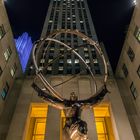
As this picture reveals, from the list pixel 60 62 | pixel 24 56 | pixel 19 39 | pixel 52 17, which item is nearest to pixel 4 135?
pixel 60 62

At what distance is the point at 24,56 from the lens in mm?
100188

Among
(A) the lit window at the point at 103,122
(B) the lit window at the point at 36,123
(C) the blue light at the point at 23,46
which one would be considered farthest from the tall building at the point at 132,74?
(C) the blue light at the point at 23,46

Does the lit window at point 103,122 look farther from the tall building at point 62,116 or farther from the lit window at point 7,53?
the lit window at point 7,53

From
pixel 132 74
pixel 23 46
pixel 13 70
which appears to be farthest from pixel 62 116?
pixel 23 46

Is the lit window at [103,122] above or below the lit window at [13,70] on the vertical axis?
below

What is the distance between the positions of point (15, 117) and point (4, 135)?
4.74ft

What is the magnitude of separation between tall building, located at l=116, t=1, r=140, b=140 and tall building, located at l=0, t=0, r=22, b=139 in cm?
864

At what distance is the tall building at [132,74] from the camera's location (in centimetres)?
1623

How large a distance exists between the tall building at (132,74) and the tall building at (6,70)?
8644 millimetres

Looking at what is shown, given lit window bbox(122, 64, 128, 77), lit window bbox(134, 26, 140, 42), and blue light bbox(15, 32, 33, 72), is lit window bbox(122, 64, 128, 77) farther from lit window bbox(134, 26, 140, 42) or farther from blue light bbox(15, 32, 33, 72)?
blue light bbox(15, 32, 33, 72)

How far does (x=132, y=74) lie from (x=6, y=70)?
A: 9.74 metres

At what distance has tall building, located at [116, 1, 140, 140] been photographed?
16.2 m

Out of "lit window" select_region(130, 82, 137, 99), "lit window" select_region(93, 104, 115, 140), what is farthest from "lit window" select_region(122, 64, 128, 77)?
"lit window" select_region(93, 104, 115, 140)

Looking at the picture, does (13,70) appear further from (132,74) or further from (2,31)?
(132,74)
